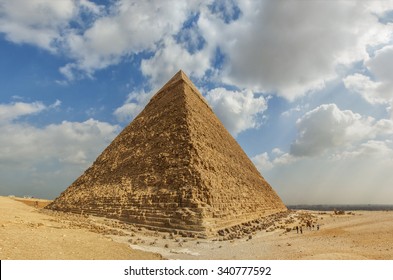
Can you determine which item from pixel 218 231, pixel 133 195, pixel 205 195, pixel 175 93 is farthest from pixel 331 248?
pixel 175 93

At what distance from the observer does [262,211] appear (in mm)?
23188

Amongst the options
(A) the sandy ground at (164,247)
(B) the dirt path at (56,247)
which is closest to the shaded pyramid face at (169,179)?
(A) the sandy ground at (164,247)

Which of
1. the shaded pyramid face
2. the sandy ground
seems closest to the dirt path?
the sandy ground

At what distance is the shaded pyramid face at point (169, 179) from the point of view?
14.3m

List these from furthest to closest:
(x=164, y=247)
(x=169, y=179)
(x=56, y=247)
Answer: (x=169, y=179) < (x=164, y=247) < (x=56, y=247)

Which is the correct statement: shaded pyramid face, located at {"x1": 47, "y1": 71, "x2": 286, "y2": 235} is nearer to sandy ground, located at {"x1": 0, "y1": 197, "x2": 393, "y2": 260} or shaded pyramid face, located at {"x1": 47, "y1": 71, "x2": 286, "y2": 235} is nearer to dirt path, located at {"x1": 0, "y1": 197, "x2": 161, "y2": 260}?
sandy ground, located at {"x1": 0, "y1": 197, "x2": 393, "y2": 260}

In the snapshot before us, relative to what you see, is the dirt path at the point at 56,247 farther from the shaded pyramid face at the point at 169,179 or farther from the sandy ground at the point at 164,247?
the shaded pyramid face at the point at 169,179

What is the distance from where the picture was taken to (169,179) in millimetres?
16047

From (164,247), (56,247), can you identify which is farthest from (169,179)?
(56,247)

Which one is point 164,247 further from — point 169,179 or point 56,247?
point 169,179

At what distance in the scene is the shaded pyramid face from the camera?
47.1 ft

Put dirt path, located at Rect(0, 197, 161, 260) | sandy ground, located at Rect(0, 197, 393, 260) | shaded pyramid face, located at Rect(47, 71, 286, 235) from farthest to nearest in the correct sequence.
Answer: shaded pyramid face, located at Rect(47, 71, 286, 235), sandy ground, located at Rect(0, 197, 393, 260), dirt path, located at Rect(0, 197, 161, 260)

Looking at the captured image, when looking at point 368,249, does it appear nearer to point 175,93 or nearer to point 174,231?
point 174,231

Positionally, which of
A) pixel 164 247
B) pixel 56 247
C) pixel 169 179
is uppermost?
pixel 169 179
